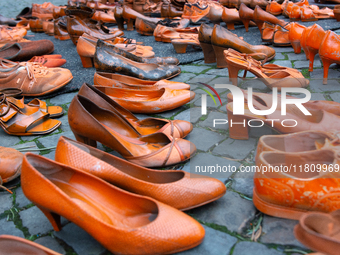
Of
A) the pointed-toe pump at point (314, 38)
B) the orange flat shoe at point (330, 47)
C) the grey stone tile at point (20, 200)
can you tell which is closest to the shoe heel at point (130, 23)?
the pointed-toe pump at point (314, 38)

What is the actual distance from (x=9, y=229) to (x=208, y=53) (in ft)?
8.78

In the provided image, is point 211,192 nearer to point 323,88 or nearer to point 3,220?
point 3,220

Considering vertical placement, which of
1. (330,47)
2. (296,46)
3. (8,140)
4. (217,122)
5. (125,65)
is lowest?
(8,140)

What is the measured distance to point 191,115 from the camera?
2068 millimetres

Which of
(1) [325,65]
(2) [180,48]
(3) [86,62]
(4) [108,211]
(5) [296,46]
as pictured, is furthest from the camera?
(2) [180,48]

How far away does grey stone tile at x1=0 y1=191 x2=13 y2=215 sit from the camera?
4.27ft

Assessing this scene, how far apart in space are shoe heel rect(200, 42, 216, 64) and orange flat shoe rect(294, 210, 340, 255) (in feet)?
8.35

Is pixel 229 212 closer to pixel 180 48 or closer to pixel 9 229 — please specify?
pixel 9 229

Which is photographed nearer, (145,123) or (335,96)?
(145,123)

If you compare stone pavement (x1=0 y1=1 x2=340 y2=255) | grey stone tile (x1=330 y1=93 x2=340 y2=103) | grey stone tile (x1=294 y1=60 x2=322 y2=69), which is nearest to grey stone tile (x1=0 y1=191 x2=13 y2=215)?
stone pavement (x1=0 y1=1 x2=340 y2=255)

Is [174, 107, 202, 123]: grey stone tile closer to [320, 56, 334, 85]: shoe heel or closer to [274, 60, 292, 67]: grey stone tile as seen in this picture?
[320, 56, 334, 85]: shoe heel

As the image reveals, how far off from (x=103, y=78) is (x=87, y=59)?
4.05 ft

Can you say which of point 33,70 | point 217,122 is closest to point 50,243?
point 217,122

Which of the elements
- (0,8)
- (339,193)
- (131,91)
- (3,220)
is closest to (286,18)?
(131,91)
